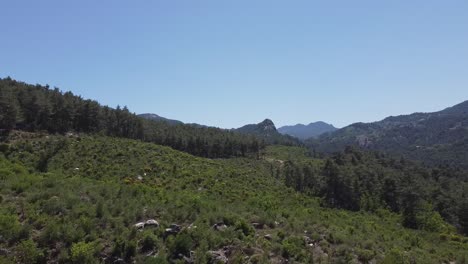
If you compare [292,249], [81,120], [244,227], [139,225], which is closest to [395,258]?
[292,249]

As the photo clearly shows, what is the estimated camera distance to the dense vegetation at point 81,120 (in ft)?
232

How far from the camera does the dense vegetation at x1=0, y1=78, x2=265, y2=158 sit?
70.7 meters

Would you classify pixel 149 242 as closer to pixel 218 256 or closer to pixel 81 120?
pixel 218 256

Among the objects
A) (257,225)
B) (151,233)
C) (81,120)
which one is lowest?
(257,225)

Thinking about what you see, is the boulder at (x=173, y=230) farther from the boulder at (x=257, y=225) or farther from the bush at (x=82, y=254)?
the boulder at (x=257, y=225)

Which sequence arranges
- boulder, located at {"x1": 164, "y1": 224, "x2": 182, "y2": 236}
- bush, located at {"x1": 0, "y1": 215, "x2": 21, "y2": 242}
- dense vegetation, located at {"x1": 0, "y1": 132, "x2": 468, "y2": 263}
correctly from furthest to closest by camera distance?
boulder, located at {"x1": 164, "y1": 224, "x2": 182, "y2": 236}
bush, located at {"x1": 0, "y1": 215, "x2": 21, "y2": 242}
dense vegetation, located at {"x1": 0, "y1": 132, "x2": 468, "y2": 263}

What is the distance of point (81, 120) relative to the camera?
86.2 meters

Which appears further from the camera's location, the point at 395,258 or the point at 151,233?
the point at 395,258

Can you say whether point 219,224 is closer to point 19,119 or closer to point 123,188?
point 123,188

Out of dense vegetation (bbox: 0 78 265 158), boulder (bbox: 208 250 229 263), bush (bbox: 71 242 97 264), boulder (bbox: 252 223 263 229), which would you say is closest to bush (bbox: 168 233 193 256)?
boulder (bbox: 208 250 229 263)

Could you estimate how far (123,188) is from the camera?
22844 mm

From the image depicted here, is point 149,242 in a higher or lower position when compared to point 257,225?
lower

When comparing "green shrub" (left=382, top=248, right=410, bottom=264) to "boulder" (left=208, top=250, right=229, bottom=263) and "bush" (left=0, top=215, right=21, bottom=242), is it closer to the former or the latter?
"boulder" (left=208, top=250, right=229, bottom=263)

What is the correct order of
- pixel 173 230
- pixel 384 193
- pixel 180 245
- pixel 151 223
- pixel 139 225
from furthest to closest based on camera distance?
pixel 384 193 → pixel 151 223 → pixel 139 225 → pixel 173 230 → pixel 180 245
